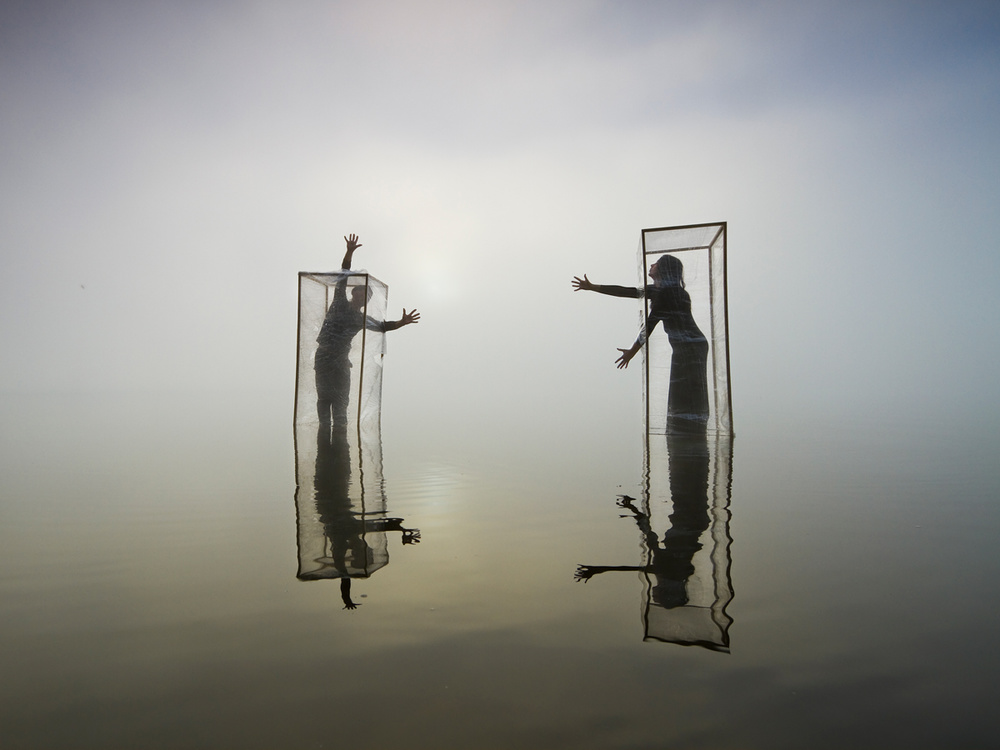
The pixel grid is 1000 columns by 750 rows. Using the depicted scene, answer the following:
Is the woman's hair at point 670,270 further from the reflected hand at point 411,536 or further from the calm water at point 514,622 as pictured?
the reflected hand at point 411,536

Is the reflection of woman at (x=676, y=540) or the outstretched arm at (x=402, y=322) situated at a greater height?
the outstretched arm at (x=402, y=322)

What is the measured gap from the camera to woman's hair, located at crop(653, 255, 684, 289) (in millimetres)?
6559

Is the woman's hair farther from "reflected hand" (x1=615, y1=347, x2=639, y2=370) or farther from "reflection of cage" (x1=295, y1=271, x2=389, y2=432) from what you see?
"reflection of cage" (x1=295, y1=271, x2=389, y2=432)

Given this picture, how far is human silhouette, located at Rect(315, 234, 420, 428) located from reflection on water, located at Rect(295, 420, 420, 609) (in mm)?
1485

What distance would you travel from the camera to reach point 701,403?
6609mm

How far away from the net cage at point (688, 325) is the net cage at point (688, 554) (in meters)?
Answer: 1.54

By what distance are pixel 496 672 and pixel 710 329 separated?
553 cm

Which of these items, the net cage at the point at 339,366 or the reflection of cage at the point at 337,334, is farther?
the reflection of cage at the point at 337,334

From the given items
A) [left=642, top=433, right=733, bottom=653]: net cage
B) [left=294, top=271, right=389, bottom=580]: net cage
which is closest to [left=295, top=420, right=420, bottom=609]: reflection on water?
[left=294, top=271, right=389, bottom=580]: net cage

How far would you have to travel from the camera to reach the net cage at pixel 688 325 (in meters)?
6.52

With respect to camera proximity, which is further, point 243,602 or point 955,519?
point 955,519

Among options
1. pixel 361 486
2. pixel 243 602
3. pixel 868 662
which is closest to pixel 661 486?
pixel 361 486

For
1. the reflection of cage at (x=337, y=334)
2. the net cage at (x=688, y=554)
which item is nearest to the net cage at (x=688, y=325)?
the net cage at (x=688, y=554)

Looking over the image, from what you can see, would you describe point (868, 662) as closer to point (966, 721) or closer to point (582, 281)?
point (966, 721)
